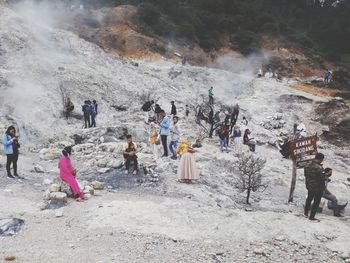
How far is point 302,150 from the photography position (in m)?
9.02

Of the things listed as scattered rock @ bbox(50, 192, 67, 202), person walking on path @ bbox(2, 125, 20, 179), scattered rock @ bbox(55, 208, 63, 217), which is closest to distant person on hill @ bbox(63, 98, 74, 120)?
person walking on path @ bbox(2, 125, 20, 179)

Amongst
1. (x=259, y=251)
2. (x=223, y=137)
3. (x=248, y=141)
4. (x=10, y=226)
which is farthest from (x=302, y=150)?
(x=248, y=141)

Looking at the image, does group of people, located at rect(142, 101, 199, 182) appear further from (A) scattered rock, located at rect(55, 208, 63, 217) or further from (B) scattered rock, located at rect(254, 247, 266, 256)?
(B) scattered rock, located at rect(254, 247, 266, 256)

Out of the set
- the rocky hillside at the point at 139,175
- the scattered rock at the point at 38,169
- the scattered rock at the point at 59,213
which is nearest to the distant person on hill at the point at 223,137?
the rocky hillside at the point at 139,175

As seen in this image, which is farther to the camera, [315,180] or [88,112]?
[88,112]

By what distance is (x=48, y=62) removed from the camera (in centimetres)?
2136

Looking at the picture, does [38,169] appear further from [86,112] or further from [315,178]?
[315,178]

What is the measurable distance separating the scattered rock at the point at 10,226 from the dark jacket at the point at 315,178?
4901 mm

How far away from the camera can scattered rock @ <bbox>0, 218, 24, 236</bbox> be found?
7172 millimetres

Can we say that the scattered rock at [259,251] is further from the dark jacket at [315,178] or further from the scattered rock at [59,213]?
the scattered rock at [59,213]

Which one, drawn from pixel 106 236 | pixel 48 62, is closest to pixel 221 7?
pixel 48 62

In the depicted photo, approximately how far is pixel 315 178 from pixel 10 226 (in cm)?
513

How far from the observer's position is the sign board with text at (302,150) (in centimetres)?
896

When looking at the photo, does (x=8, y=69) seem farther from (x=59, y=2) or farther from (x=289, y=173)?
(x=59, y=2)
